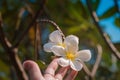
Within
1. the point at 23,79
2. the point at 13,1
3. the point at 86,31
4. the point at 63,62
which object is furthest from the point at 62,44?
the point at 13,1

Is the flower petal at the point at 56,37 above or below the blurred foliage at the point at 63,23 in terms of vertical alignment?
above

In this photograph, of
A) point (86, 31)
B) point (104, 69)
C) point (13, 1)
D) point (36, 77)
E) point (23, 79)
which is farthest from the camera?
point (13, 1)

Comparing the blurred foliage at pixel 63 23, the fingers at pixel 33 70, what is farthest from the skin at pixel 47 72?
the blurred foliage at pixel 63 23

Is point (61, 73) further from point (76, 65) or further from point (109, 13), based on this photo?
point (109, 13)

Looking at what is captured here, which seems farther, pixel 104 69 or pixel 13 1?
pixel 13 1

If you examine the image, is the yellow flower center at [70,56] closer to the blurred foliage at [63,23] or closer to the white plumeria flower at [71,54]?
the white plumeria flower at [71,54]

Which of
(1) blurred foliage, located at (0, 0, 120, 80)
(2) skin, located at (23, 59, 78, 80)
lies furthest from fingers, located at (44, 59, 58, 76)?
(1) blurred foliage, located at (0, 0, 120, 80)

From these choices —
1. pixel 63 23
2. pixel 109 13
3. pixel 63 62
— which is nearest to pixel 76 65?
pixel 63 62

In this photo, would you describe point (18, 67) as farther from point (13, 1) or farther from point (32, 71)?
point (13, 1)
